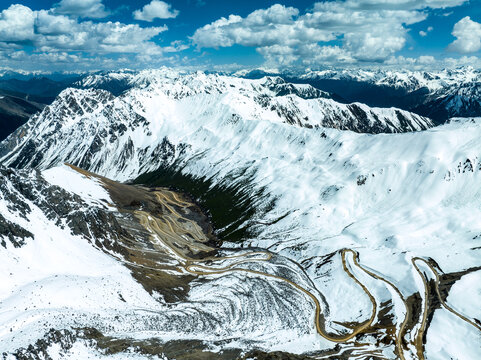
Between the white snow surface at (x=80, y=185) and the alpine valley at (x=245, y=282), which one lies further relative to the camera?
the white snow surface at (x=80, y=185)

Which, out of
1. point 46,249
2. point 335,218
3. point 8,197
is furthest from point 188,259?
point 335,218

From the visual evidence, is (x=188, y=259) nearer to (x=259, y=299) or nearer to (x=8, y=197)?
(x=259, y=299)

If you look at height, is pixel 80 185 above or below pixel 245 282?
above

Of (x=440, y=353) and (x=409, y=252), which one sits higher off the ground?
(x=409, y=252)

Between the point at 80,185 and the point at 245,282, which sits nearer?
the point at 245,282

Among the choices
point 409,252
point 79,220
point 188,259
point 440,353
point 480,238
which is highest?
point 480,238

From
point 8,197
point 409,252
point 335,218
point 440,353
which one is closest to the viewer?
point 440,353

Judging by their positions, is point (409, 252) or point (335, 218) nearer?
point (409, 252)

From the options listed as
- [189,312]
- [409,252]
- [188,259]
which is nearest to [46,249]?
[189,312]

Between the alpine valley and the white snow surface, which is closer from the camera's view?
the alpine valley

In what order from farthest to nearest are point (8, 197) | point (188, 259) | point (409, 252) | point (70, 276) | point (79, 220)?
point (188, 259), point (409, 252), point (79, 220), point (8, 197), point (70, 276)
